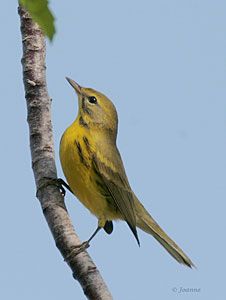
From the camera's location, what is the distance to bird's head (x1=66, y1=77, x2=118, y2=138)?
22.6 feet

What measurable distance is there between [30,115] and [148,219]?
2.79 meters

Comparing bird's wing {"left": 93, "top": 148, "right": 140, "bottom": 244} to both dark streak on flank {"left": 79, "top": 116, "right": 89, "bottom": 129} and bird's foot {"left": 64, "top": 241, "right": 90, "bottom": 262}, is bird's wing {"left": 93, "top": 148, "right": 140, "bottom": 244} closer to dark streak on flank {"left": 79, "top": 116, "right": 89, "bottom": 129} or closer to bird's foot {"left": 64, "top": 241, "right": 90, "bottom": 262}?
dark streak on flank {"left": 79, "top": 116, "right": 89, "bottom": 129}

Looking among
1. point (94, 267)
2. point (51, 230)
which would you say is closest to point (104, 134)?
point (51, 230)

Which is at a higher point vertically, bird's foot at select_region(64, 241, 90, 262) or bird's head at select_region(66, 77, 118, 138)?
bird's head at select_region(66, 77, 118, 138)

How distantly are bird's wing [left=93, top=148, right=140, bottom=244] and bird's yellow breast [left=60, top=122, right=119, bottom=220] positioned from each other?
94 millimetres

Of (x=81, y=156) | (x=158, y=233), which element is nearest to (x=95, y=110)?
(x=81, y=156)

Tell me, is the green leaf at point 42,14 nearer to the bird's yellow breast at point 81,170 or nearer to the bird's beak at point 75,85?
the bird's yellow breast at point 81,170

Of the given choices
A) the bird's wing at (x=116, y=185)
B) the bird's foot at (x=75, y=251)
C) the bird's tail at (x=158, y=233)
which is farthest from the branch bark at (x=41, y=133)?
the bird's tail at (x=158, y=233)

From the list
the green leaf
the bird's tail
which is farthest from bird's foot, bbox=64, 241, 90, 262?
the bird's tail

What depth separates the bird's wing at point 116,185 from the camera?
20.9 ft

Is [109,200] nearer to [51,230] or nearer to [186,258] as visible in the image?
[186,258]

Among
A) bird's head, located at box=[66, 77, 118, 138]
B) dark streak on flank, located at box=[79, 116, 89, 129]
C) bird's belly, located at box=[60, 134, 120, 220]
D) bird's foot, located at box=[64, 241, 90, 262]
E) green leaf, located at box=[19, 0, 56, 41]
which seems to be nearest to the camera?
green leaf, located at box=[19, 0, 56, 41]

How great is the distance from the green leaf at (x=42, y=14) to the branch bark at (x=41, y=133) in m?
Result: 2.54

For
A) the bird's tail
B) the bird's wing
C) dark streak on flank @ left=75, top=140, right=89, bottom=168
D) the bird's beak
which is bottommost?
the bird's tail
